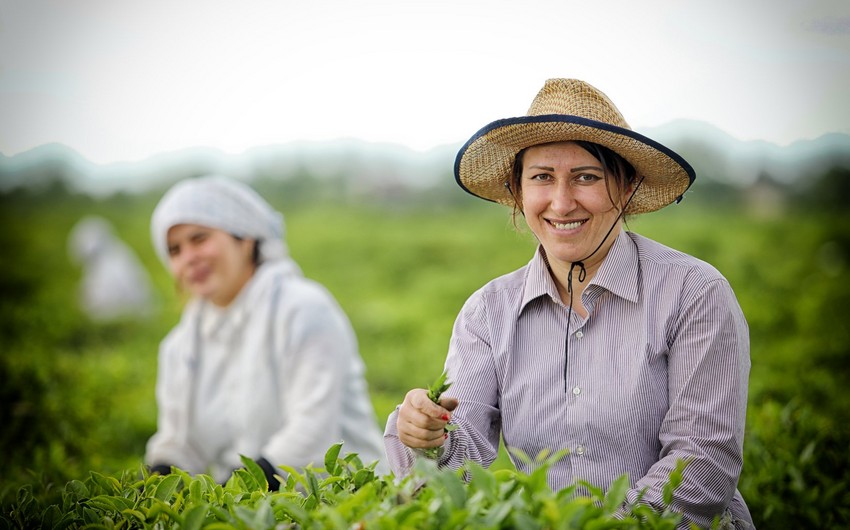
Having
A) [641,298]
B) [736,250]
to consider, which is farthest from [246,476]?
[736,250]

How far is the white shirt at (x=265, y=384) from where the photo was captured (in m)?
3.56

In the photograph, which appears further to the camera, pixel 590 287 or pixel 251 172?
pixel 251 172

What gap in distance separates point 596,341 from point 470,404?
1.16ft

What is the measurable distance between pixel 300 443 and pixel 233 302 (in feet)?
2.57

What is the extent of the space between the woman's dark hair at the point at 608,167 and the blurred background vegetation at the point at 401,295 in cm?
22

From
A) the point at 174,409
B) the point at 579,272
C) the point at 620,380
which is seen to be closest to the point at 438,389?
the point at 620,380

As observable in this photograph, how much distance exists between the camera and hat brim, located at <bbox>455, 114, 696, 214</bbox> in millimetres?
2133

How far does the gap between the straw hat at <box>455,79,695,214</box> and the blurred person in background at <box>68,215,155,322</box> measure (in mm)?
6603

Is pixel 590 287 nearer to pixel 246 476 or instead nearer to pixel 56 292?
pixel 246 476

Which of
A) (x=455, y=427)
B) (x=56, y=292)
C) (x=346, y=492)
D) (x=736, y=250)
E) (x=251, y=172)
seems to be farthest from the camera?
(x=251, y=172)

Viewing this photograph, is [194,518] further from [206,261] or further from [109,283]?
[109,283]

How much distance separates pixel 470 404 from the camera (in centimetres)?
224

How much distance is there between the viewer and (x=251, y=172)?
10883 millimetres

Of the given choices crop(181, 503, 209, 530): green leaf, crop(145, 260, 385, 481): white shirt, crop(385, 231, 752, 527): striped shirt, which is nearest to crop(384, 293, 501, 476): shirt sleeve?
crop(385, 231, 752, 527): striped shirt
